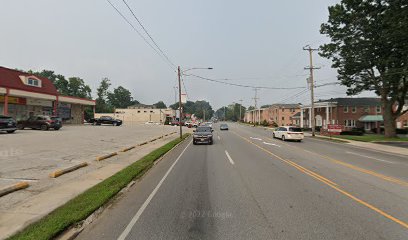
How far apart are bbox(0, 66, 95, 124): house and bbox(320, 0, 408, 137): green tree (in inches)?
1523

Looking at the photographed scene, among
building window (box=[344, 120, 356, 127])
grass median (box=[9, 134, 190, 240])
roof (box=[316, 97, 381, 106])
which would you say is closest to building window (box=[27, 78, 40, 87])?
grass median (box=[9, 134, 190, 240])

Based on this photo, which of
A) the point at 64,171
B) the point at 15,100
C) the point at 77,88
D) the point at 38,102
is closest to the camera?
the point at 64,171

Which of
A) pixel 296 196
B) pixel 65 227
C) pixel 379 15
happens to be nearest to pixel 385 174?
pixel 296 196

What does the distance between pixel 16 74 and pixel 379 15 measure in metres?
46.4

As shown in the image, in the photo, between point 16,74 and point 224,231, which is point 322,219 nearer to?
point 224,231

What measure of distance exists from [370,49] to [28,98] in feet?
143

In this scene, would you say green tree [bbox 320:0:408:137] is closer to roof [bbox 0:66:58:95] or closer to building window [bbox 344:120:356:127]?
building window [bbox 344:120:356:127]

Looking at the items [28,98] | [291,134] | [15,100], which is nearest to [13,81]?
[28,98]

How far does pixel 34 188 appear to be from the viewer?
8391 millimetres

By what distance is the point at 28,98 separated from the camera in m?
39.4

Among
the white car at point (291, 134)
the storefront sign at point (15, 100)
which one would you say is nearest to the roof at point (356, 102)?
the white car at point (291, 134)

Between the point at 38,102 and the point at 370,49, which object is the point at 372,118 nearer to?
the point at 370,49

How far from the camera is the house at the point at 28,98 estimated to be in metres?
34.9

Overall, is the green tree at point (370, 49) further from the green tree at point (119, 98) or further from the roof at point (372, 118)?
the green tree at point (119, 98)
